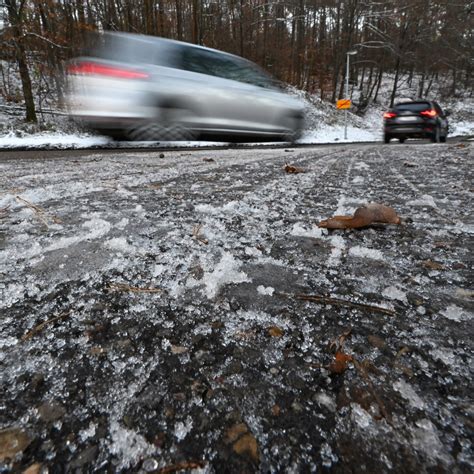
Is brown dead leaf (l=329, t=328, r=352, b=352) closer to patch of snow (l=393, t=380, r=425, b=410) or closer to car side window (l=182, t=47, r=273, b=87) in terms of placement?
patch of snow (l=393, t=380, r=425, b=410)

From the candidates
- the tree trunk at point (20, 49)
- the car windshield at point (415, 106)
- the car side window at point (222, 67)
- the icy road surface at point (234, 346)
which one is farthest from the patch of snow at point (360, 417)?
the tree trunk at point (20, 49)

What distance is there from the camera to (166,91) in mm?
5246

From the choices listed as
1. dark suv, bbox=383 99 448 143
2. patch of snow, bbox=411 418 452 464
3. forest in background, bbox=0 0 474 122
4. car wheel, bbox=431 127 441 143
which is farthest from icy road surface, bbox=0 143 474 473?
forest in background, bbox=0 0 474 122

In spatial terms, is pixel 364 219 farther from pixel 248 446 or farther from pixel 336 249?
pixel 248 446

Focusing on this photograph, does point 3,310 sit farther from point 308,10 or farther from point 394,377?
point 308,10

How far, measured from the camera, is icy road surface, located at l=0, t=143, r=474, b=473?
436 mm

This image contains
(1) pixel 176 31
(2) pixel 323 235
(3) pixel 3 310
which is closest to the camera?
(3) pixel 3 310

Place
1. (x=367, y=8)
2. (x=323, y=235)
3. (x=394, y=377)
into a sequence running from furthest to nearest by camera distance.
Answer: (x=367, y=8) → (x=323, y=235) → (x=394, y=377)

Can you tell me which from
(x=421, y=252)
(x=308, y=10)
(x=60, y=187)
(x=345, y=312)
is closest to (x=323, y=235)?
(x=421, y=252)

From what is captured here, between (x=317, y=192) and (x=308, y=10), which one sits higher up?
(x=308, y=10)

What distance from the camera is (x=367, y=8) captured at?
82.7 feet

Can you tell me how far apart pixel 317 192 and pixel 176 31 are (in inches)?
763

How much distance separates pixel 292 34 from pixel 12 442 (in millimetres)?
29605

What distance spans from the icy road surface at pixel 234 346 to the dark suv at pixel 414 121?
10.4 m
